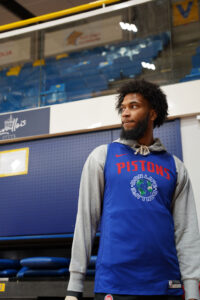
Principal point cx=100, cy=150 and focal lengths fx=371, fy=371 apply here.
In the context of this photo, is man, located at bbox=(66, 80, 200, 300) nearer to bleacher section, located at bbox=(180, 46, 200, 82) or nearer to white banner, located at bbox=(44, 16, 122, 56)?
bleacher section, located at bbox=(180, 46, 200, 82)

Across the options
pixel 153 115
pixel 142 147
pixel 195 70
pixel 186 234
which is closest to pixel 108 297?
pixel 186 234

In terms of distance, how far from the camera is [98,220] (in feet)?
4.72

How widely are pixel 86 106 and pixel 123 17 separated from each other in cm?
Answer: 99

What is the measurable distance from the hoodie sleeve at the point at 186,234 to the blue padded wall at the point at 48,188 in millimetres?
1564

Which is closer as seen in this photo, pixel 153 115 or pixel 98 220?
pixel 98 220

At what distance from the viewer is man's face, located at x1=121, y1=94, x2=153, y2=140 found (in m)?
1.58

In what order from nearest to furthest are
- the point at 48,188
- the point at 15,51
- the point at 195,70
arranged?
1. the point at 195,70
2. the point at 48,188
3. the point at 15,51

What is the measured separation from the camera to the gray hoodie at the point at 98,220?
1321 mm

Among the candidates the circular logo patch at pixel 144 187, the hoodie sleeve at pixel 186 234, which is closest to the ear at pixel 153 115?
the hoodie sleeve at pixel 186 234

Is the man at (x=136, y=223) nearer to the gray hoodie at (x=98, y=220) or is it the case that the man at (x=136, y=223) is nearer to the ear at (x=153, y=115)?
the gray hoodie at (x=98, y=220)

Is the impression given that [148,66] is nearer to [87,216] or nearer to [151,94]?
[151,94]

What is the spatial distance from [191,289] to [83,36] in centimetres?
295

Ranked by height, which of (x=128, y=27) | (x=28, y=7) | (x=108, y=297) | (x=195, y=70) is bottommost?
(x=108, y=297)

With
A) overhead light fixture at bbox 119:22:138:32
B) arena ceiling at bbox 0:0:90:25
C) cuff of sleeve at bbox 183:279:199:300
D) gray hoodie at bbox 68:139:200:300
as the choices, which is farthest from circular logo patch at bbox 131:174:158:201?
arena ceiling at bbox 0:0:90:25
